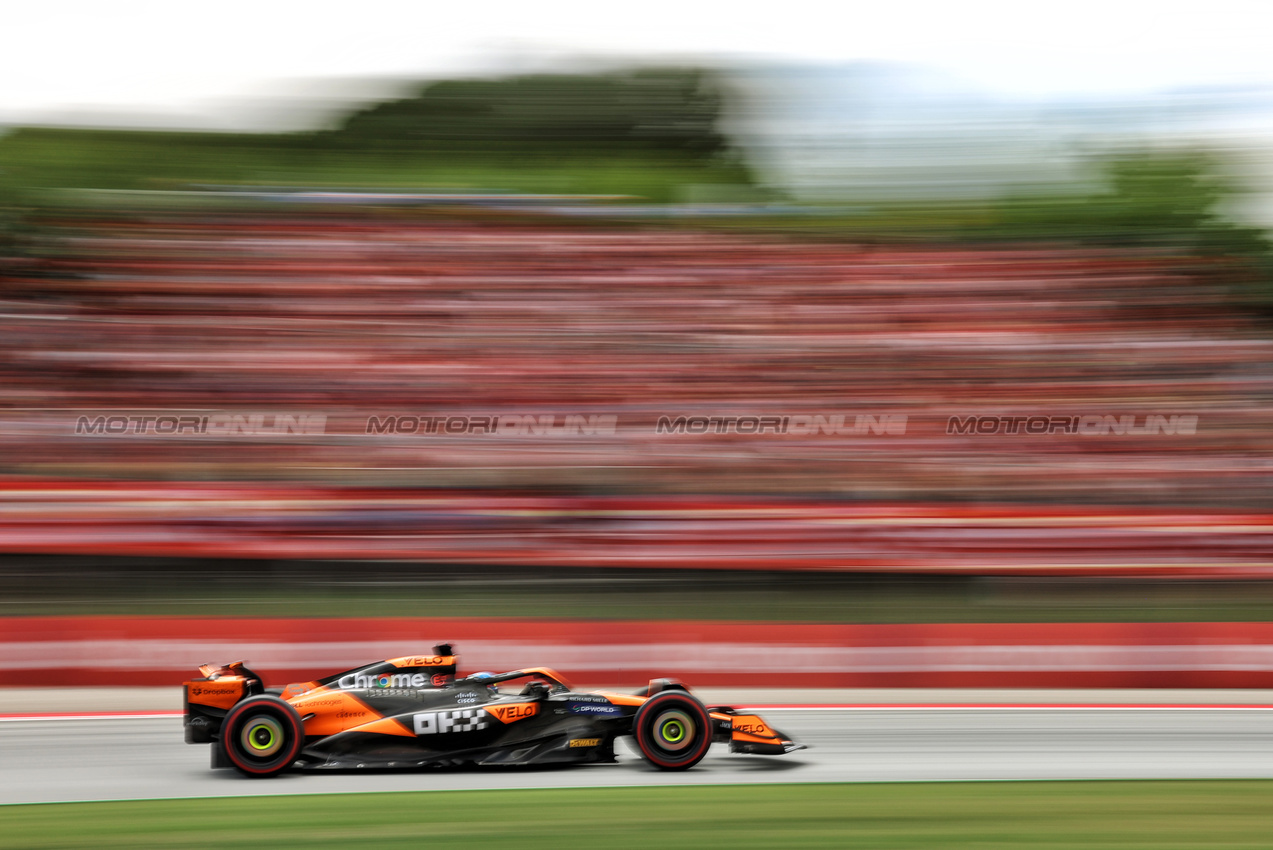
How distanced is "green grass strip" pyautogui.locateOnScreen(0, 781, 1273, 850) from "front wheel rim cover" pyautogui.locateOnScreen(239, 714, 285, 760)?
1.59ft

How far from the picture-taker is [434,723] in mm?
6402

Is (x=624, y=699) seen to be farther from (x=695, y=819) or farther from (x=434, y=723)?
(x=695, y=819)

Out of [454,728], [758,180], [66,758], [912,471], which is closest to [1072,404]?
[912,471]

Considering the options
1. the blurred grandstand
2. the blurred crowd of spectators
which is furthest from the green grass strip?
the blurred crowd of spectators

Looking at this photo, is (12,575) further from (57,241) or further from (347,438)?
(57,241)

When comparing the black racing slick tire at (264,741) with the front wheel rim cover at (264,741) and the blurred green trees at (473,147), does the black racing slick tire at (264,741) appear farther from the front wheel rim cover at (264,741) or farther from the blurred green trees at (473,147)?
the blurred green trees at (473,147)

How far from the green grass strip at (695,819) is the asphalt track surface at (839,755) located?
35 cm

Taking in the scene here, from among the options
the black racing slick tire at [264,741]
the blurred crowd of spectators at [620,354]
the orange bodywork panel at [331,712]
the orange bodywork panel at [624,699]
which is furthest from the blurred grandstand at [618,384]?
the black racing slick tire at [264,741]

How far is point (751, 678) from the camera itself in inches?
392

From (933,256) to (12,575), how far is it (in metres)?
10.6

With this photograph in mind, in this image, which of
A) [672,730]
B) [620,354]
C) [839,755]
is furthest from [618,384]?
[672,730]

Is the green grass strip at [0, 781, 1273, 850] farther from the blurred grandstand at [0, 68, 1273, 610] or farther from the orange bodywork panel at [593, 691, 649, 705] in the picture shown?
the blurred grandstand at [0, 68, 1273, 610]

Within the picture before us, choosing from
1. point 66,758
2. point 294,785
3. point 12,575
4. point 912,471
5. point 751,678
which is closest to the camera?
point 294,785

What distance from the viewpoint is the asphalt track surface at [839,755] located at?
20.7ft
